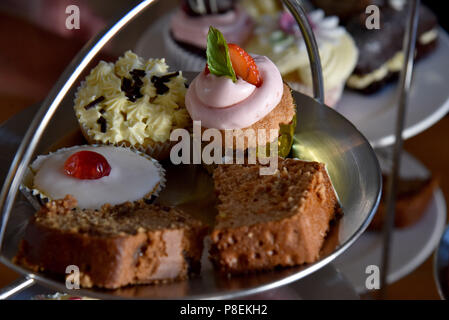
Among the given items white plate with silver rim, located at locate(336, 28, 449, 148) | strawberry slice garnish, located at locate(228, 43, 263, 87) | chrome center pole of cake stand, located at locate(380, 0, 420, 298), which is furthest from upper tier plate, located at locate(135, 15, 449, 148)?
strawberry slice garnish, located at locate(228, 43, 263, 87)

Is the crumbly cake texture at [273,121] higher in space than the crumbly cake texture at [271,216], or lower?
higher

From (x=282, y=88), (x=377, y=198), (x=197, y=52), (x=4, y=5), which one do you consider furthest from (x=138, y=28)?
(x=377, y=198)

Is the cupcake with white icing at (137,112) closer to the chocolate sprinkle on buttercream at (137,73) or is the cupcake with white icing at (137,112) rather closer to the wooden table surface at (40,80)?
the chocolate sprinkle on buttercream at (137,73)

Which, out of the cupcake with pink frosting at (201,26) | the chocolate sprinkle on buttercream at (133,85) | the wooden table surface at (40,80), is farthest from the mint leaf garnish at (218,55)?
the wooden table surface at (40,80)

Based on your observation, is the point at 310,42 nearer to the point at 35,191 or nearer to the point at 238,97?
the point at 238,97

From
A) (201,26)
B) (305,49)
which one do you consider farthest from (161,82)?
(201,26)

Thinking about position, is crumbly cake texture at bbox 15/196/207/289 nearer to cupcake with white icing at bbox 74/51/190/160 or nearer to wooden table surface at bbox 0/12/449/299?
cupcake with white icing at bbox 74/51/190/160
